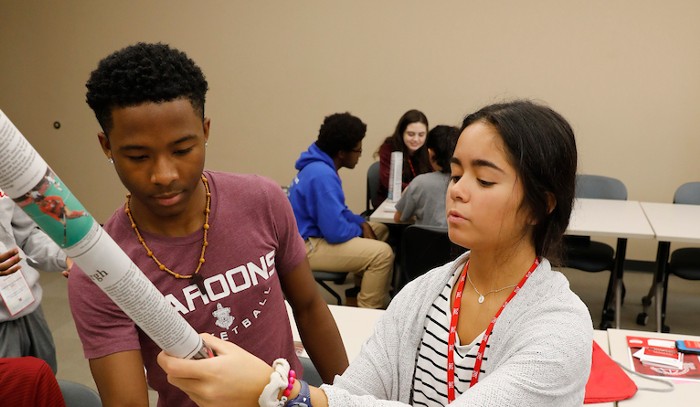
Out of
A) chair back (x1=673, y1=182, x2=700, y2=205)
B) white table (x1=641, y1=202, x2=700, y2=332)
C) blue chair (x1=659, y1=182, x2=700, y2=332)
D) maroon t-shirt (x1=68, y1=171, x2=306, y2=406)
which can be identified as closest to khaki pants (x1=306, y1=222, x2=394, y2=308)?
white table (x1=641, y1=202, x2=700, y2=332)

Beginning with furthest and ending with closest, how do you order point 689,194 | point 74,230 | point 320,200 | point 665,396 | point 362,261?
point 689,194
point 362,261
point 320,200
point 665,396
point 74,230

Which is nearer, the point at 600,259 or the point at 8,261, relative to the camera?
the point at 8,261

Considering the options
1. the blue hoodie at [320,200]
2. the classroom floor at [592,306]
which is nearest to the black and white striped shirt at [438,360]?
the blue hoodie at [320,200]

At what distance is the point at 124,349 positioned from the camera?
103 cm

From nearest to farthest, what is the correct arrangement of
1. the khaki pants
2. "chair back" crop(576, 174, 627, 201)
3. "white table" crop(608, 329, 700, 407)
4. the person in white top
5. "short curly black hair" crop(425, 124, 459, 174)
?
the person in white top, "white table" crop(608, 329, 700, 407), "short curly black hair" crop(425, 124, 459, 174), the khaki pants, "chair back" crop(576, 174, 627, 201)

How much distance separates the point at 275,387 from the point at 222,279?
15.2 inches

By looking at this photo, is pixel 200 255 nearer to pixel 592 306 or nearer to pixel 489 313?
pixel 489 313

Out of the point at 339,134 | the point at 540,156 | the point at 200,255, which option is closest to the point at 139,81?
the point at 200,255

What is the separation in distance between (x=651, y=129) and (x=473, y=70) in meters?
1.56

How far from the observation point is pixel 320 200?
350 cm

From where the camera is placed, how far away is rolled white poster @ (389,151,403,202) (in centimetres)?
433

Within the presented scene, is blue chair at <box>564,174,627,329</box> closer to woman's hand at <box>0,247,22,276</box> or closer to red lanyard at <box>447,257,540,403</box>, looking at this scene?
red lanyard at <box>447,257,540,403</box>

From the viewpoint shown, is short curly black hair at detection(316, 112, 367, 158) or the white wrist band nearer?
the white wrist band

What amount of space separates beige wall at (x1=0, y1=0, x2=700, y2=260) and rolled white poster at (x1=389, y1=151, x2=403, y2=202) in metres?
0.66
